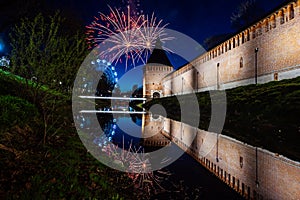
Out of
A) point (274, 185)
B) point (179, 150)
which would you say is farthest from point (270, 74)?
point (274, 185)

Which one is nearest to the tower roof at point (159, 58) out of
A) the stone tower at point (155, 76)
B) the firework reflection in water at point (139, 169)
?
the stone tower at point (155, 76)

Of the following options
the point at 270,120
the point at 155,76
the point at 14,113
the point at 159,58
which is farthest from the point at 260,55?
the point at 159,58

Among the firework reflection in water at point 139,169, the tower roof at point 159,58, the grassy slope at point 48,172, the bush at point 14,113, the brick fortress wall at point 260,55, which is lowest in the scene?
the firework reflection in water at point 139,169

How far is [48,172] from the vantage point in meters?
3.82

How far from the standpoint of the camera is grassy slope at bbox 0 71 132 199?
318 cm

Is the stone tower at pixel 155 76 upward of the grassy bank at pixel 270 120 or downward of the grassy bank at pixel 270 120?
upward

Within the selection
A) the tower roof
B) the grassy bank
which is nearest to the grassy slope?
the grassy bank

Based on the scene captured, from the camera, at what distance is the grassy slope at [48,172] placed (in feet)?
10.4

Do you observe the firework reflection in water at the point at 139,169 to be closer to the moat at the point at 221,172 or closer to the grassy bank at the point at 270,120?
the moat at the point at 221,172

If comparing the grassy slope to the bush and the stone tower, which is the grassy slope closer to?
the bush

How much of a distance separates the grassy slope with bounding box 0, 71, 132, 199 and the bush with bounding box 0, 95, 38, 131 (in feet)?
0.90

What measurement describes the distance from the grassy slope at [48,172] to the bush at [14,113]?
0.27 metres

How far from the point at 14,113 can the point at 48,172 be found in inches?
132

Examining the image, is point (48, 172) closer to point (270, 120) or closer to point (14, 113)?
point (14, 113)
